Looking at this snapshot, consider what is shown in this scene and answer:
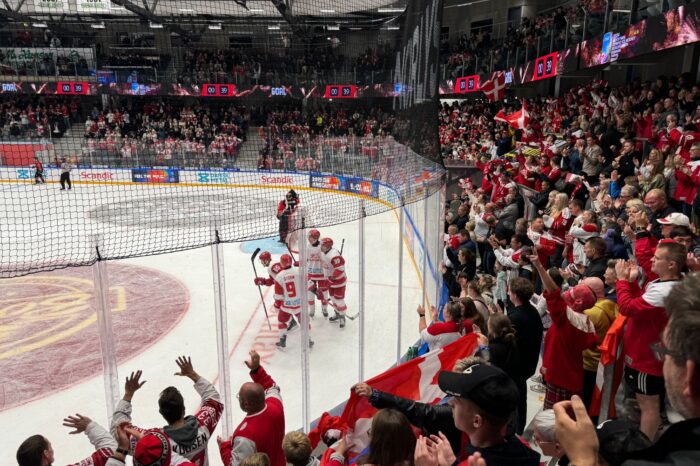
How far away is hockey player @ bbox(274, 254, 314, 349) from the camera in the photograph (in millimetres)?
5742

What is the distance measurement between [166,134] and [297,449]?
19.7 meters

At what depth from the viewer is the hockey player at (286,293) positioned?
574 centimetres

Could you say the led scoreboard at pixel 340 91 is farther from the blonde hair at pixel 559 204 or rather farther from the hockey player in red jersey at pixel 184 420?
Result: the hockey player in red jersey at pixel 184 420

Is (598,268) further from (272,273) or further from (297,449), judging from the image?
(272,273)

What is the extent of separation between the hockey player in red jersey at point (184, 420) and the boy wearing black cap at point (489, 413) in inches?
54.0

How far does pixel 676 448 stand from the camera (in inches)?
38.4

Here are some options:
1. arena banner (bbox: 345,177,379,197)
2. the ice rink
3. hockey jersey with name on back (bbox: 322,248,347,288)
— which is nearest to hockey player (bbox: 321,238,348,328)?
hockey jersey with name on back (bbox: 322,248,347,288)

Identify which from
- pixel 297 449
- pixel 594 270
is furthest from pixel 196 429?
pixel 594 270

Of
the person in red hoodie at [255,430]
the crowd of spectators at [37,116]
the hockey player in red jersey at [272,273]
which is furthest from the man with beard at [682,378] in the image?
the crowd of spectators at [37,116]

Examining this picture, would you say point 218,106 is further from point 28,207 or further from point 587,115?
point 587,115

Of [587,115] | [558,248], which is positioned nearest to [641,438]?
[558,248]

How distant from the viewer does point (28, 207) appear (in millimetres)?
13773

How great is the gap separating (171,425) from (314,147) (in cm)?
1293

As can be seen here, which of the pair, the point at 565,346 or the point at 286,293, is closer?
the point at 565,346
